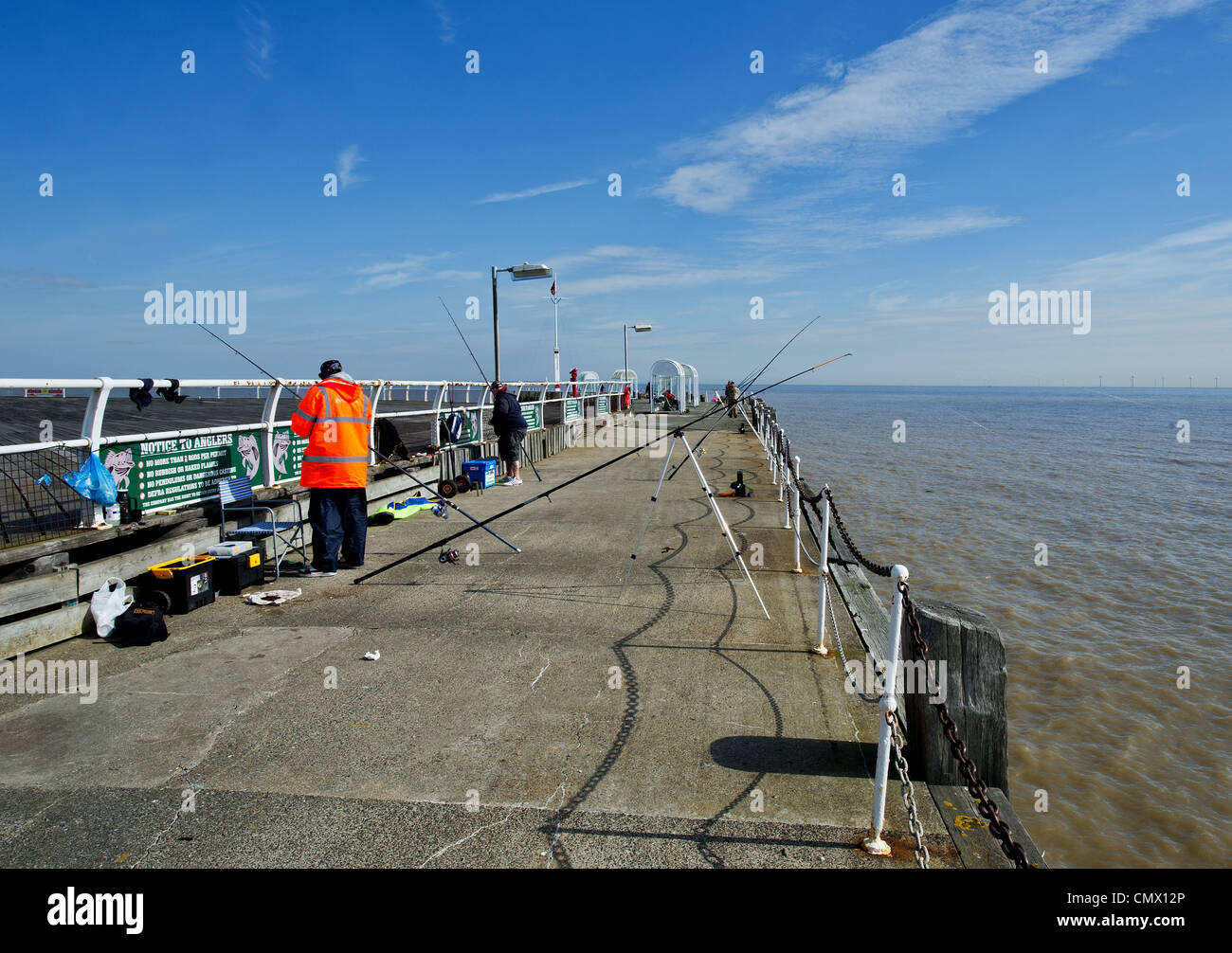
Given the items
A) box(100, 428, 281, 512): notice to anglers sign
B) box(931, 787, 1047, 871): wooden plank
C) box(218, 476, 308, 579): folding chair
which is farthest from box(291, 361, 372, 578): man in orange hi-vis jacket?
box(931, 787, 1047, 871): wooden plank

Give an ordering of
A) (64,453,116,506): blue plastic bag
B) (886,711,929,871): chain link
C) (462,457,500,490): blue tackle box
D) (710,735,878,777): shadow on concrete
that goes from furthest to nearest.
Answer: (462,457,500,490): blue tackle box < (64,453,116,506): blue plastic bag < (710,735,878,777): shadow on concrete < (886,711,929,871): chain link

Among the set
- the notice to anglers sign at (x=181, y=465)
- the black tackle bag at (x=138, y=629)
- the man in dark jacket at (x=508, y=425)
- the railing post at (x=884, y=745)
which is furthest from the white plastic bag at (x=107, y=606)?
the man in dark jacket at (x=508, y=425)

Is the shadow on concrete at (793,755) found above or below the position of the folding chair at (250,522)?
below

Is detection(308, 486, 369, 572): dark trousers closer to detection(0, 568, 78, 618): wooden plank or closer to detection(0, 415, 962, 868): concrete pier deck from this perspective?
detection(0, 415, 962, 868): concrete pier deck

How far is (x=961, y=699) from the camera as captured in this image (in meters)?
3.59

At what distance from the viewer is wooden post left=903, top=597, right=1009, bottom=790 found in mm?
3529

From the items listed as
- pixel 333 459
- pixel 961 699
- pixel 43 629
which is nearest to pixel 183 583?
pixel 43 629

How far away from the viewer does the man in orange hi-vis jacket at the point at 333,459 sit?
24.3 ft

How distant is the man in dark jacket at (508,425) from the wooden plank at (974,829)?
11486 mm

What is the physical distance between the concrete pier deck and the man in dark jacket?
282 inches

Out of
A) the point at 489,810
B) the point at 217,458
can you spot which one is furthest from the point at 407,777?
the point at 217,458
